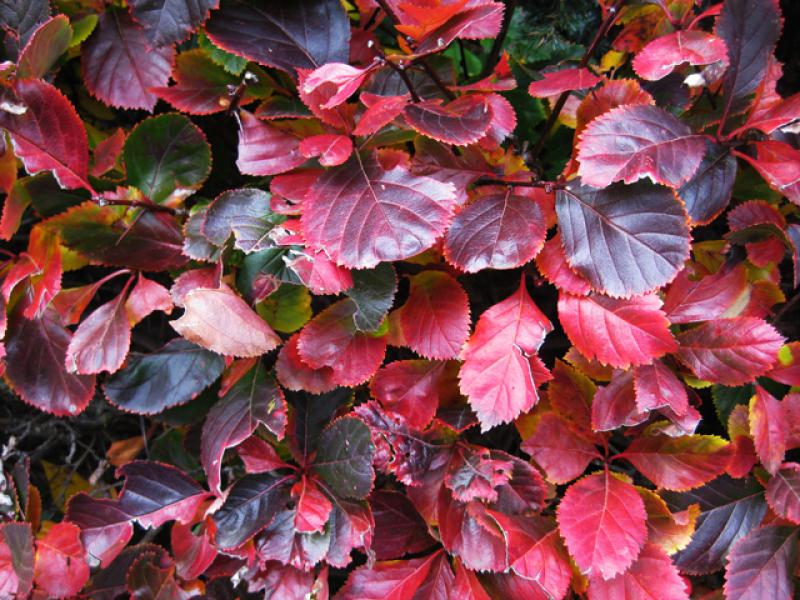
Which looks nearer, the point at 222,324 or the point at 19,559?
the point at 222,324

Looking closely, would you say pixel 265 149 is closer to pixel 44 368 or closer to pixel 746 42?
pixel 44 368

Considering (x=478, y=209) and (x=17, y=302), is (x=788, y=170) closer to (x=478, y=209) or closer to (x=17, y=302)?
(x=478, y=209)

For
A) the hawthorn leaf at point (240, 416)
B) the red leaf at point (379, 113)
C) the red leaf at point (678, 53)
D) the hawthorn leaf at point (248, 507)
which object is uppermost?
the red leaf at point (678, 53)

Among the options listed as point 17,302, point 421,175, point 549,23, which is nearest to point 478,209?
point 421,175

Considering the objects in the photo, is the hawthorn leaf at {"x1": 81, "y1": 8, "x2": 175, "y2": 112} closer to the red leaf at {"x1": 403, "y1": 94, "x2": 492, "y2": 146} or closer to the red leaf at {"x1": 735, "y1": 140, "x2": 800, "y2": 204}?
the red leaf at {"x1": 403, "y1": 94, "x2": 492, "y2": 146}

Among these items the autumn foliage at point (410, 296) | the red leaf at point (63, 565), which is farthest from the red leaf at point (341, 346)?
the red leaf at point (63, 565)

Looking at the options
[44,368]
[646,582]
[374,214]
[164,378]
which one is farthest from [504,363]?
[44,368]

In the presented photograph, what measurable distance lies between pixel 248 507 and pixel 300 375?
7.1 inches

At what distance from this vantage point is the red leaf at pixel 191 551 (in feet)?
2.72

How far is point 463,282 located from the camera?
777 millimetres

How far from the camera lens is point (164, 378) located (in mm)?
785

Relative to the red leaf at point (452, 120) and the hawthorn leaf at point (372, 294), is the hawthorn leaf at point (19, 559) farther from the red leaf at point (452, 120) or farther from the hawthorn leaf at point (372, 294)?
the red leaf at point (452, 120)

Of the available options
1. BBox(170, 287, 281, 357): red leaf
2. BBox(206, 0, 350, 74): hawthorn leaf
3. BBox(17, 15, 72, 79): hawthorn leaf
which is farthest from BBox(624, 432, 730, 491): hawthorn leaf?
BBox(17, 15, 72, 79): hawthorn leaf

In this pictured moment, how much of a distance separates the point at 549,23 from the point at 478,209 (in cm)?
49
